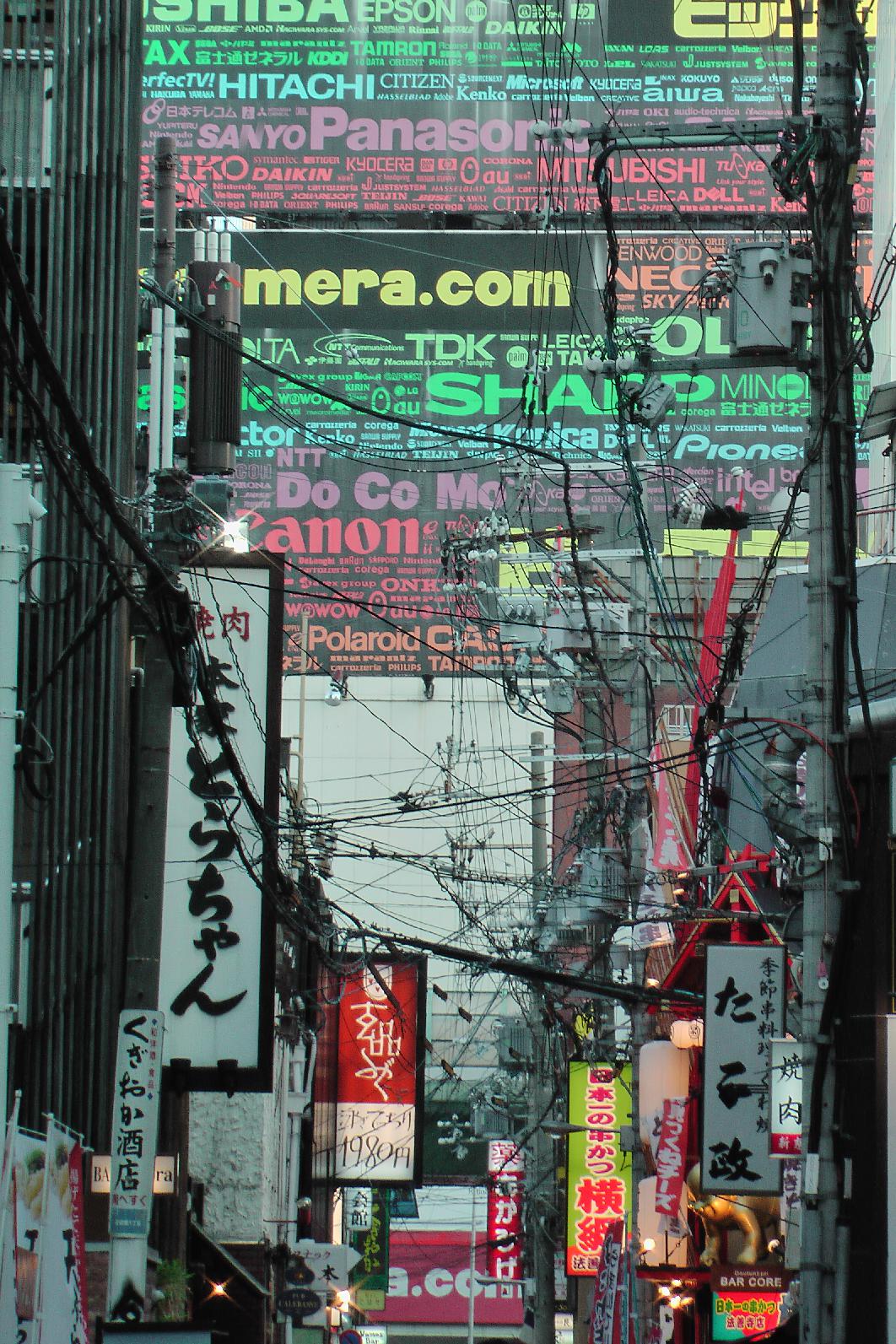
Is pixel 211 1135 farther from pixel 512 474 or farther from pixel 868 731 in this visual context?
pixel 868 731

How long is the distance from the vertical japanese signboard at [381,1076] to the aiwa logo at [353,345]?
128 ft

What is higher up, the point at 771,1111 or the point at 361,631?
the point at 361,631

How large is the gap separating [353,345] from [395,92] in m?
8.67

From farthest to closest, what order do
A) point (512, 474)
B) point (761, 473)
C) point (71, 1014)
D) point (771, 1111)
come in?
point (761, 473)
point (512, 474)
point (71, 1014)
point (771, 1111)

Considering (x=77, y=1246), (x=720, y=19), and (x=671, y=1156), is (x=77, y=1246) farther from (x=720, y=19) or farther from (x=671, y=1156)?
(x=720, y=19)

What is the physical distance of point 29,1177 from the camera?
13.1 meters

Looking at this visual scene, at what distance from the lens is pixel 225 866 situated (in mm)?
20000

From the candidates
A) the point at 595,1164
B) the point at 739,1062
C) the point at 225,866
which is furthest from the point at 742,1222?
the point at 225,866

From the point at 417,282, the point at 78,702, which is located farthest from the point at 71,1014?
the point at 417,282

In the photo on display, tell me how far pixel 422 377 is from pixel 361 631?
8.62 meters

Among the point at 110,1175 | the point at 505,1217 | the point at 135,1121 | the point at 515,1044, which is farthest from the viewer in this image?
the point at 515,1044

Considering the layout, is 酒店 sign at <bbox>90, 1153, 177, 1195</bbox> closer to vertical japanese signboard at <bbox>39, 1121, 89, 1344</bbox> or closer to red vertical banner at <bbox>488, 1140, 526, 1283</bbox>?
vertical japanese signboard at <bbox>39, 1121, 89, 1344</bbox>

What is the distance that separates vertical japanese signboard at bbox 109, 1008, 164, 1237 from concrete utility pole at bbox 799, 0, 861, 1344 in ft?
14.8

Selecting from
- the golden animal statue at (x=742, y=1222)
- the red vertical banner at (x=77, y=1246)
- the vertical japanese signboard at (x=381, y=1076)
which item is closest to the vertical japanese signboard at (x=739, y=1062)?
the golden animal statue at (x=742, y=1222)
